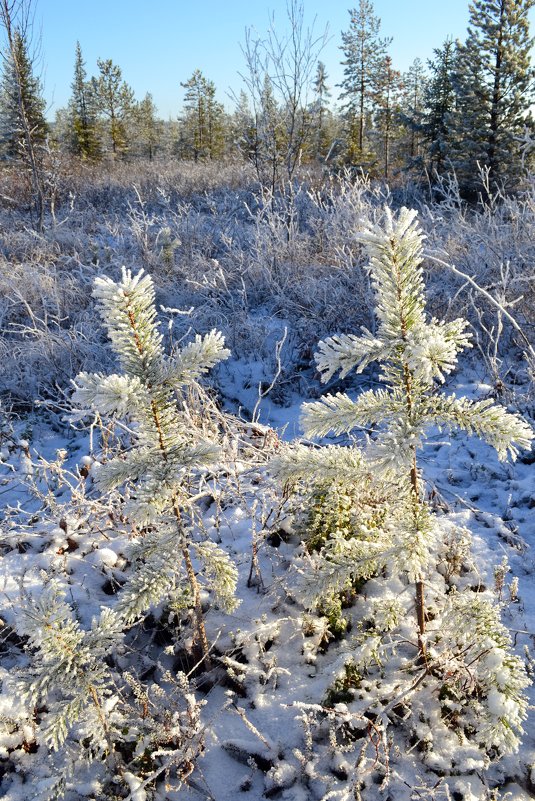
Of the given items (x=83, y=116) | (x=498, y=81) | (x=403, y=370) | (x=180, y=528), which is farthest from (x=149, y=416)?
(x=83, y=116)

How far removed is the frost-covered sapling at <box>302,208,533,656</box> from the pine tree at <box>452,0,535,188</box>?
48.3 feet

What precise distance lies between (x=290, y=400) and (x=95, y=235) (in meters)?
7.39

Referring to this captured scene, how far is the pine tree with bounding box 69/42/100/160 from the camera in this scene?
3091cm

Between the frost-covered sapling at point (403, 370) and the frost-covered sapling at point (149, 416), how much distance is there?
0.37 meters

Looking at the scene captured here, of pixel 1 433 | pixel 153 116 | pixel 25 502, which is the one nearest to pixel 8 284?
pixel 1 433

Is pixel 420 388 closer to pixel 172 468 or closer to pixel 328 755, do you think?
pixel 172 468

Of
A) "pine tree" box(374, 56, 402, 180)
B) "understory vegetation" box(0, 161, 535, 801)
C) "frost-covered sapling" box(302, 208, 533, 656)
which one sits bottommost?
"understory vegetation" box(0, 161, 535, 801)

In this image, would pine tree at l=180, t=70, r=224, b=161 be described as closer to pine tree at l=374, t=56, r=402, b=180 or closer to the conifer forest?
pine tree at l=374, t=56, r=402, b=180

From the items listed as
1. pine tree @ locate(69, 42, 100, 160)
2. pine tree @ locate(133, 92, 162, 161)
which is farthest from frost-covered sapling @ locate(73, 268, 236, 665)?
pine tree @ locate(133, 92, 162, 161)

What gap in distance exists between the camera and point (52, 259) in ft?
27.8

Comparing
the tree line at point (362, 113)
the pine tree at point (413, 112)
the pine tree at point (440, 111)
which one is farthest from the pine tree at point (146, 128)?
the pine tree at point (440, 111)

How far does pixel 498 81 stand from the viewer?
14.3 metres

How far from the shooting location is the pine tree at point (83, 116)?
101 feet

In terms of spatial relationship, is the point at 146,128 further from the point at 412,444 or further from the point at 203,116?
the point at 412,444
